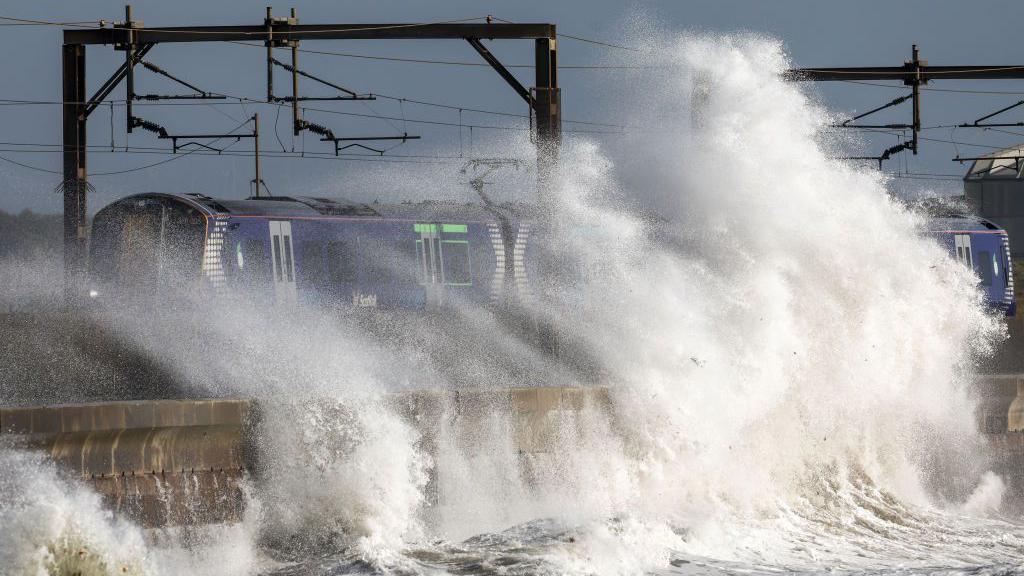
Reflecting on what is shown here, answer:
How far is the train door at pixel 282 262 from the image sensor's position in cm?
2366

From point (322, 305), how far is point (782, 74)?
8.47 meters

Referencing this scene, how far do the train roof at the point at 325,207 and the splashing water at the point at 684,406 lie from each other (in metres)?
1.91

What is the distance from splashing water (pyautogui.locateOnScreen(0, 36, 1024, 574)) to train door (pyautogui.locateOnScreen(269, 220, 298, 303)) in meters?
1.04

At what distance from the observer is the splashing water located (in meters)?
13.0

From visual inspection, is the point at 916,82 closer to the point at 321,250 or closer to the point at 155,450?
the point at 321,250

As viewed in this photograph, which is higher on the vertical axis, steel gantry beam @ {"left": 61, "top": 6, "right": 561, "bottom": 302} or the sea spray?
steel gantry beam @ {"left": 61, "top": 6, "right": 561, "bottom": 302}

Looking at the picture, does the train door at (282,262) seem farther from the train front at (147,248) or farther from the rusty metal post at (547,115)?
the rusty metal post at (547,115)

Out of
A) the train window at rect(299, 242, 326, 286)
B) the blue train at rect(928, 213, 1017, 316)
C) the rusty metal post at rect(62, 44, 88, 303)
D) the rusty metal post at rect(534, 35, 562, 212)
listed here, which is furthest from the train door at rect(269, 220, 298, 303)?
the blue train at rect(928, 213, 1017, 316)

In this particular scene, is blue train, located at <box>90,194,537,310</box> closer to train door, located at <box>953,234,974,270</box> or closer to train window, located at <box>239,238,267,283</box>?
train window, located at <box>239,238,267,283</box>

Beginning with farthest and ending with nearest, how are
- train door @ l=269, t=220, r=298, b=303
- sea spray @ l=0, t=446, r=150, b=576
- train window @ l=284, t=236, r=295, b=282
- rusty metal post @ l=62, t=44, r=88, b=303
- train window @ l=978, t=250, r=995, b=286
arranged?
1. train window @ l=978, t=250, r=995, b=286
2. train window @ l=284, t=236, r=295, b=282
3. train door @ l=269, t=220, r=298, b=303
4. rusty metal post @ l=62, t=44, r=88, b=303
5. sea spray @ l=0, t=446, r=150, b=576

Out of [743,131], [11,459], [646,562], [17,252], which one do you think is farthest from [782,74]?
[17,252]

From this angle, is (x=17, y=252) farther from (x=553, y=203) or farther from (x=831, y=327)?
(x=831, y=327)

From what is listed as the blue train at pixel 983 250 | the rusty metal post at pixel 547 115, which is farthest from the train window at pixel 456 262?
the blue train at pixel 983 250

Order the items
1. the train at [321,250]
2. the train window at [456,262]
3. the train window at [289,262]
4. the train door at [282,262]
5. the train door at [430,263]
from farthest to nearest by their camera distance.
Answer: the train window at [456,262], the train door at [430,263], the train window at [289,262], the train door at [282,262], the train at [321,250]
